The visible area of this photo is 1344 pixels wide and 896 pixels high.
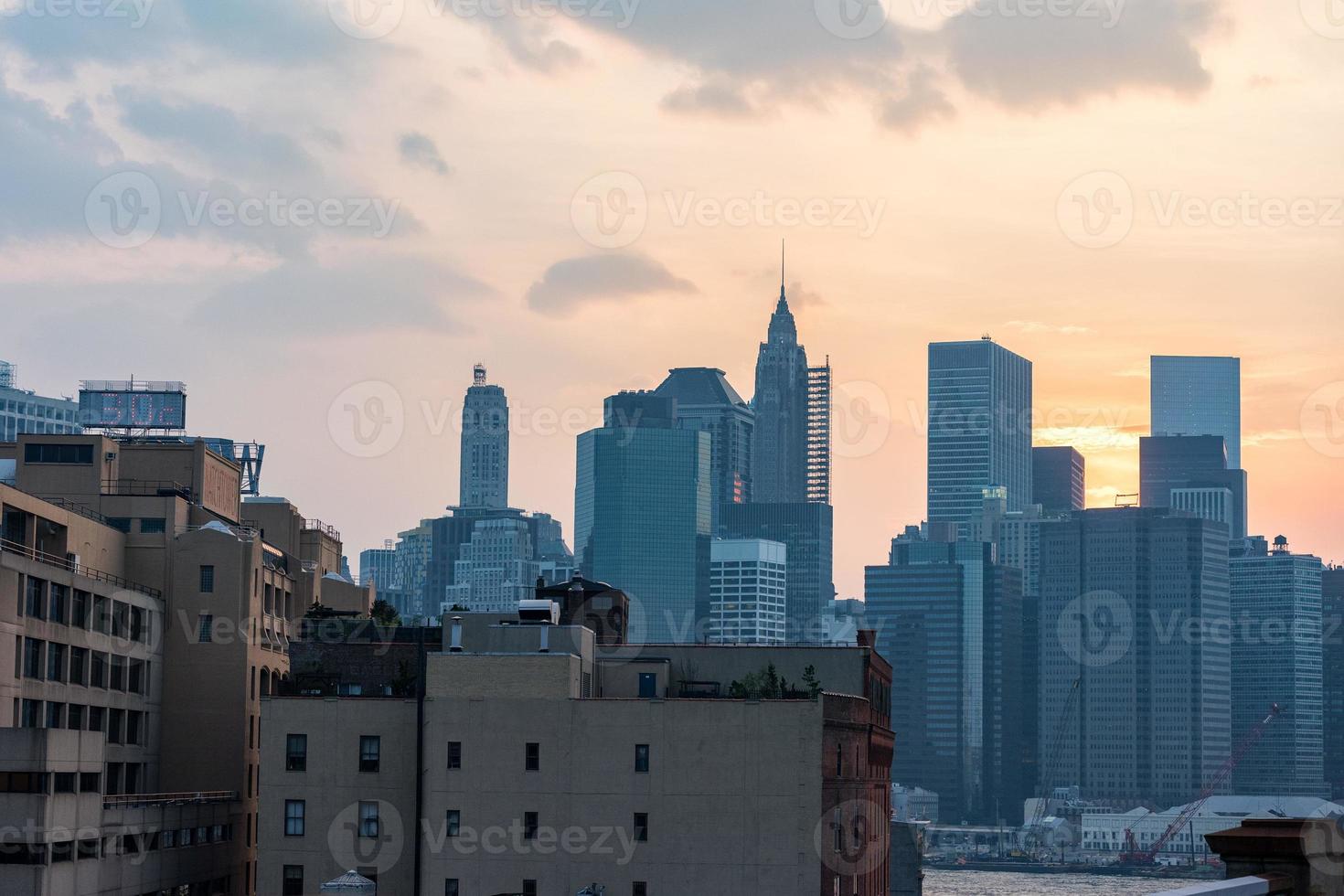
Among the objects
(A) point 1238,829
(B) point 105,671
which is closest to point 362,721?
(B) point 105,671

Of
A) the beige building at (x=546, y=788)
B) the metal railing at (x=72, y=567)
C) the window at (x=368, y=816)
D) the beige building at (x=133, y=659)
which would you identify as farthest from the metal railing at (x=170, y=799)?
the metal railing at (x=72, y=567)

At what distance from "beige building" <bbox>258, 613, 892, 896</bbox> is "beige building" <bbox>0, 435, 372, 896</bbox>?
1136cm

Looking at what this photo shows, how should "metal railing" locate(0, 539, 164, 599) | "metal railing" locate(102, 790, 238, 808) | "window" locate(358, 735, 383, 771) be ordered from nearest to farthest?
"window" locate(358, 735, 383, 771), "metal railing" locate(102, 790, 238, 808), "metal railing" locate(0, 539, 164, 599)

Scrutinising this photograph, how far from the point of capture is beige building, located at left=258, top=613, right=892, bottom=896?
10250cm

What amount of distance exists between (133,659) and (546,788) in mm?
39691

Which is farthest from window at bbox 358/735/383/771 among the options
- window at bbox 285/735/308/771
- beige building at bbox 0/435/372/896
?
beige building at bbox 0/435/372/896

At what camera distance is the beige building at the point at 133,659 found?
100 m

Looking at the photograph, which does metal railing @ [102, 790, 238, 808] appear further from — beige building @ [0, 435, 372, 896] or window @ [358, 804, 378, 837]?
window @ [358, 804, 378, 837]

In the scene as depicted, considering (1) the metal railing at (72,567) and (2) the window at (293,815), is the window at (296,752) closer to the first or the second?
(2) the window at (293,815)

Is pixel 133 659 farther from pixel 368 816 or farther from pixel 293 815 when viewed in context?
pixel 368 816

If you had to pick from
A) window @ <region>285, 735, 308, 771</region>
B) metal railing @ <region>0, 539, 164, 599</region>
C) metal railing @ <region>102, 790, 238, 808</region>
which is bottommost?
metal railing @ <region>102, 790, 238, 808</region>

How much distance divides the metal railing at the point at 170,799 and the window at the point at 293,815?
944cm

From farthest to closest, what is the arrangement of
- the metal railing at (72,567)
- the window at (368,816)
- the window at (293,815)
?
the metal railing at (72,567) → the window at (293,815) → the window at (368,816)

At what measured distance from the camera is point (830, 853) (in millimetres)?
105188
